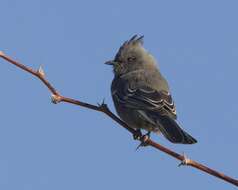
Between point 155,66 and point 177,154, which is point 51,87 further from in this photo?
point 155,66

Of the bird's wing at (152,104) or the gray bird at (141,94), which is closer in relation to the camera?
the bird's wing at (152,104)

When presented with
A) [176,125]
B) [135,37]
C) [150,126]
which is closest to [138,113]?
[150,126]

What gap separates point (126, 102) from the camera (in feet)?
23.3

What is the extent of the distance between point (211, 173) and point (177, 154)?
42cm

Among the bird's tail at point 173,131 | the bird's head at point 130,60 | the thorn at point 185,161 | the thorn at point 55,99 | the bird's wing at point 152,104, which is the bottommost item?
the thorn at point 185,161

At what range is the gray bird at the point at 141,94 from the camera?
6.34 m

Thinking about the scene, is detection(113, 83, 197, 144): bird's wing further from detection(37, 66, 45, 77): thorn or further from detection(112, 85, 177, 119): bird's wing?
detection(37, 66, 45, 77): thorn

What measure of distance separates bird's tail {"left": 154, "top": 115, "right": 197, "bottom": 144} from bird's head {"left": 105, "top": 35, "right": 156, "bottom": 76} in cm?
219

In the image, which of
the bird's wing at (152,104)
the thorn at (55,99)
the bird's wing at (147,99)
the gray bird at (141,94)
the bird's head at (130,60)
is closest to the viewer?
the thorn at (55,99)

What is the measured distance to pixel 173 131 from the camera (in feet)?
18.1

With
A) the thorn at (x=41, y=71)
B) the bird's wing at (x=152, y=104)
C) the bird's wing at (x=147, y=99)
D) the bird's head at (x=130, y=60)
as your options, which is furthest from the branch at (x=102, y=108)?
the bird's head at (x=130, y=60)

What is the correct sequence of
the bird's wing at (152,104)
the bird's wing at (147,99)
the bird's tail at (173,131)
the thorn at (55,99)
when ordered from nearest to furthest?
the thorn at (55,99), the bird's tail at (173,131), the bird's wing at (152,104), the bird's wing at (147,99)

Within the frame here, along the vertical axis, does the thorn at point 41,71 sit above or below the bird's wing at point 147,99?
below

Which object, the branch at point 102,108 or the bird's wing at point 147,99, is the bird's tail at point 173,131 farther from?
the branch at point 102,108
